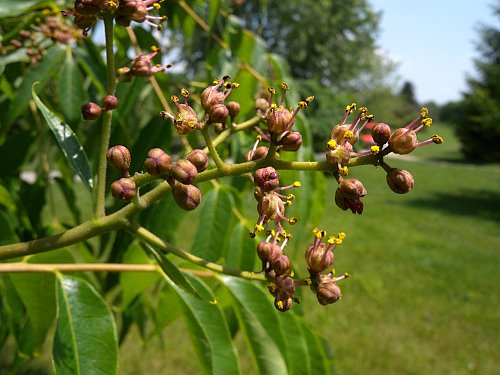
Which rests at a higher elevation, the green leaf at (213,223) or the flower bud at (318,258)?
Answer: the flower bud at (318,258)

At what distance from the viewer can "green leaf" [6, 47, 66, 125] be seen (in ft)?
6.30

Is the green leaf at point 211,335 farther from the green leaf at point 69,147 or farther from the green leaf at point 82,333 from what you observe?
the green leaf at point 69,147

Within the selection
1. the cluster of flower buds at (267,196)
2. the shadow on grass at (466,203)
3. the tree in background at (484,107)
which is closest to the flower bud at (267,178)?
the cluster of flower buds at (267,196)

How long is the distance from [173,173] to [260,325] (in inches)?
32.5

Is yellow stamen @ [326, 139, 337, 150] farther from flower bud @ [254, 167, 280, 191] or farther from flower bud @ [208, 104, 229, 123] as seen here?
flower bud @ [208, 104, 229, 123]

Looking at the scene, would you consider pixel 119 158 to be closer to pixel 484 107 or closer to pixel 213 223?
pixel 213 223

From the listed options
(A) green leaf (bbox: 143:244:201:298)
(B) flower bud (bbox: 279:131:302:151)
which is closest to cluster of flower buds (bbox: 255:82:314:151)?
(B) flower bud (bbox: 279:131:302:151)

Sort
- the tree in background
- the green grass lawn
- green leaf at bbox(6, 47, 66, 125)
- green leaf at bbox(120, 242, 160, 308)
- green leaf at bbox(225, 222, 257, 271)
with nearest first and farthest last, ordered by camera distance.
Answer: green leaf at bbox(120, 242, 160, 308) < green leaf at bbox(6, 47, 66, 125) < green leaf at bbox(225, 222, 257, 271) < the green grass lawn < the tree in background

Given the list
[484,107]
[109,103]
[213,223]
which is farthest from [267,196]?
[484,107]

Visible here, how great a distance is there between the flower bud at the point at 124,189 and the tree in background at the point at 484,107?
69.0 feet

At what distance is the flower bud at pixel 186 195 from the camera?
0.96m

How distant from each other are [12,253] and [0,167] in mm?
1223

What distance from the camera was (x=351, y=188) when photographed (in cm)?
93

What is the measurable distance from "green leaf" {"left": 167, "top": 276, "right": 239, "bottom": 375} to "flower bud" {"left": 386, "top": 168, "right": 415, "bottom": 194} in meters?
0.74
